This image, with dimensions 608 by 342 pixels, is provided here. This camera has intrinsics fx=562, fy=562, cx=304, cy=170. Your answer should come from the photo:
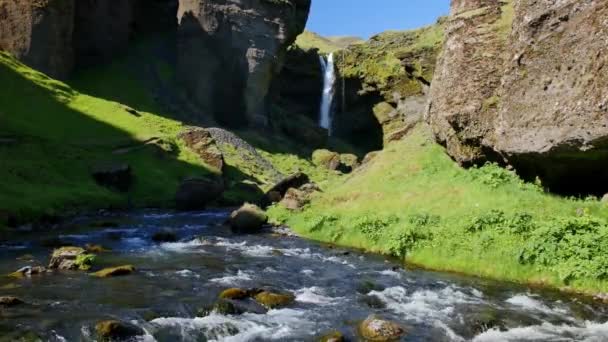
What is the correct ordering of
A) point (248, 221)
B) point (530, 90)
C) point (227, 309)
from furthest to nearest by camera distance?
point (248, 221), point (530, 90), point (227, 309)

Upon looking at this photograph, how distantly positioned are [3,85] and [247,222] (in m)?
47.6

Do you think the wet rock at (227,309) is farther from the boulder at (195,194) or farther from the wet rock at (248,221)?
the boulder at (195,194)

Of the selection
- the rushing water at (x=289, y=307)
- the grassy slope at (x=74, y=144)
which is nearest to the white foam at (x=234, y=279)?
the rushing water at (x=289, y=307)

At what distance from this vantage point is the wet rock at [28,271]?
23606 mm

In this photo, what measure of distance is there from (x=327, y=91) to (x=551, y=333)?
99.1m

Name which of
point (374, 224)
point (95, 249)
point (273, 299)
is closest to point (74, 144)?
point (95, 249)

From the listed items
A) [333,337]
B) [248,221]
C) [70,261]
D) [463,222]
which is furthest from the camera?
[248,221]

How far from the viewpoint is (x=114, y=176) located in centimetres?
5556

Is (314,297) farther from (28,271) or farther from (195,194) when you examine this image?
(195,194)

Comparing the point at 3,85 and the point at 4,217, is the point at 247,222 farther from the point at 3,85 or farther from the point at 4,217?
the point at 3,85

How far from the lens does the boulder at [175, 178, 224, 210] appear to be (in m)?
53.8

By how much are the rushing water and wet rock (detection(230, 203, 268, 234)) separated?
8.01m

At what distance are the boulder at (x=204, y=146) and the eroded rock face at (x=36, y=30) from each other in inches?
997

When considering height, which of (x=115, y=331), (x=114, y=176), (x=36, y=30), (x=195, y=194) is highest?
(x=36, y=30)
